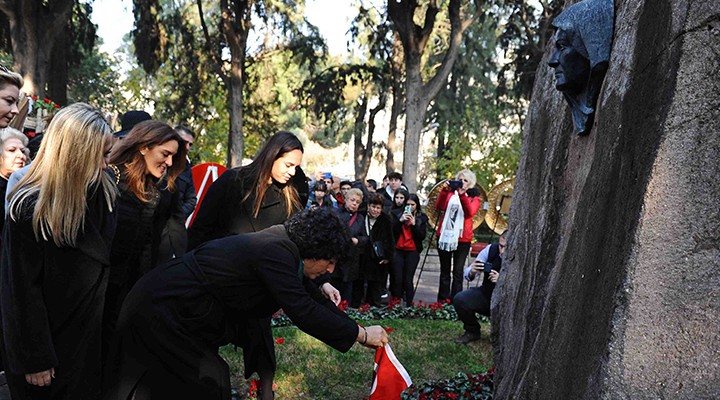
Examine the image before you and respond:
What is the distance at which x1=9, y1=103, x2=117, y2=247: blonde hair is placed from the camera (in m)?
3.30

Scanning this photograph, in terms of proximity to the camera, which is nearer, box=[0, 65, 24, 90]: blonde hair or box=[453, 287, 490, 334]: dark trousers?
box=[0, 65, 24, 90]: blonde hair

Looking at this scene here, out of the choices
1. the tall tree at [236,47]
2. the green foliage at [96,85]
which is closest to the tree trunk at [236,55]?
the tall tree at [236,47]

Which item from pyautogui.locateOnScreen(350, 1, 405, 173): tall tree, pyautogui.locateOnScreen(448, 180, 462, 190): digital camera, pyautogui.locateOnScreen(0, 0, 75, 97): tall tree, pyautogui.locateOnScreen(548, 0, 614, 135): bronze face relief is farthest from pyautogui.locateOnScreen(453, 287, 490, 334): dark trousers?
pyautogui.locateOnScreen(350, 1, 405, 173): tall tree

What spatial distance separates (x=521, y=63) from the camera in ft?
76.9

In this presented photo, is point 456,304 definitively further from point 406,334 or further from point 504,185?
point 504,185

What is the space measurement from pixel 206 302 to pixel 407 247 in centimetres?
725

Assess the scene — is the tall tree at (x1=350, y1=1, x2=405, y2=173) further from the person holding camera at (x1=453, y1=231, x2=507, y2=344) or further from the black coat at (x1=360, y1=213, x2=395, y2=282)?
the person holding camera at (x1=453, y1=231, x2=507, y2=344)

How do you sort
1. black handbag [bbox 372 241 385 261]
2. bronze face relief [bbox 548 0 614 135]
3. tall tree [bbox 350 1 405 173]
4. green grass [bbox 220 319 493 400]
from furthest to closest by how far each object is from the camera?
1. tall tree [bbox 350 1 405 173]
2. black handbag [bbox 372 241 385 261]
3. green grass [bbox 220 319 493 400]
4. bronze face relief [bbox 548 0 614 135]

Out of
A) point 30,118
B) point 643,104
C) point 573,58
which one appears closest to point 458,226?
point 30,118

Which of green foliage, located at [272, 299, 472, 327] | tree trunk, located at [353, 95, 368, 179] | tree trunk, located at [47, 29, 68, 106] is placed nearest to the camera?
green foliage, located at [272, 299, 472, 327]

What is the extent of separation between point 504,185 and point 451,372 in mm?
8740

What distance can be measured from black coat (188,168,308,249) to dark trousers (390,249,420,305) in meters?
5.62

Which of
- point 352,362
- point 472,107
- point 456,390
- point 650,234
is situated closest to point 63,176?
point 650,234

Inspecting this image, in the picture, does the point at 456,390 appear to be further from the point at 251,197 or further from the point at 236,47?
the point at 236,47
